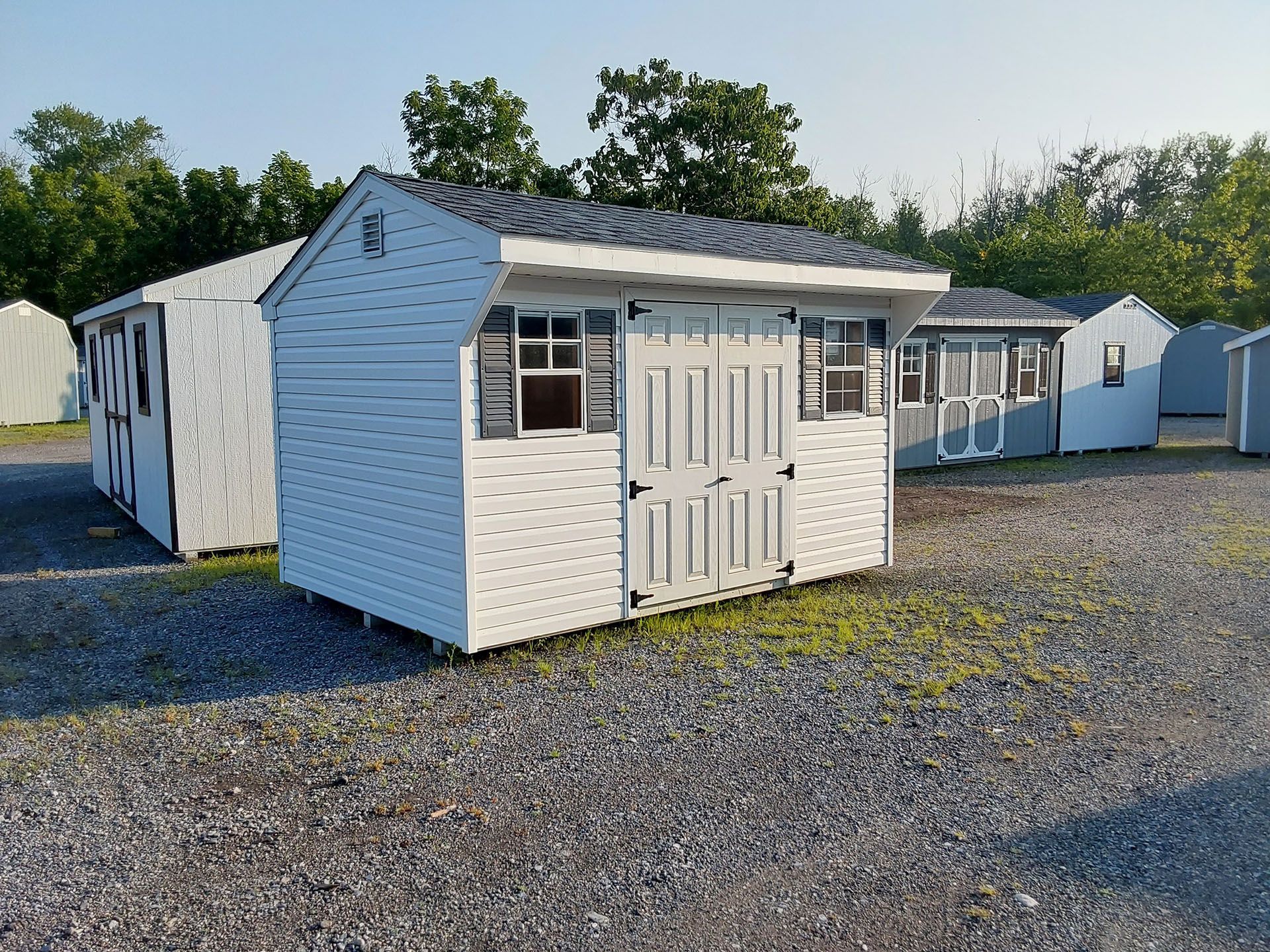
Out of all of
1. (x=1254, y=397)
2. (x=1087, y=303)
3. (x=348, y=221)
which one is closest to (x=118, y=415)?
(x=348, y=221)

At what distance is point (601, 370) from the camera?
652 cm

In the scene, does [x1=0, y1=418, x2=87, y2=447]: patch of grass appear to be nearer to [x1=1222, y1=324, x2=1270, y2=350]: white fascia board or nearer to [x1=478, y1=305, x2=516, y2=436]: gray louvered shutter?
[x1=478, y1=305, x2=516, y2=436]: gray louvered shutter

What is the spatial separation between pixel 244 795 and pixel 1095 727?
13.7 feet

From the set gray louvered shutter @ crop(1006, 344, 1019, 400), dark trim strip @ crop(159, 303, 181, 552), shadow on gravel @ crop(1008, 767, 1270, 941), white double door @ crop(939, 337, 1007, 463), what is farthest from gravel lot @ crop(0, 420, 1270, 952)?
gray louvered shutter @ crop(1006, 344, 1019, 400)

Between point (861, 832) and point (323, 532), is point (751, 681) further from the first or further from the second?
point (323, 532)

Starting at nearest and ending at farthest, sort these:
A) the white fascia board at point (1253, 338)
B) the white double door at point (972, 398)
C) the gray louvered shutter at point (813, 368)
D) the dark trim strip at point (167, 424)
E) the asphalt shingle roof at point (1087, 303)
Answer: the gray louvered shutter at point (813, 368) < the dark trim strip at point (167, 424) < the white double door at point (972, 398) < the white fascia board at point (1253, 338) < the asphalt shingle roof at point (1087, 303)

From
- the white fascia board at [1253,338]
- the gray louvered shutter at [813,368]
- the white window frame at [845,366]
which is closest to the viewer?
the gray louvered shutter at [813,368]

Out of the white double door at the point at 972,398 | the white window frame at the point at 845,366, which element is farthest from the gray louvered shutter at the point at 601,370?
the white double door at the point at 972,398

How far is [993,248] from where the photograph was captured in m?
32.7

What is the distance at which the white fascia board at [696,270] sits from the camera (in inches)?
226

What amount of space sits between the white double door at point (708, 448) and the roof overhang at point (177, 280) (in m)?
3.78

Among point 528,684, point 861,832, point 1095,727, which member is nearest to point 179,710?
point 528,684

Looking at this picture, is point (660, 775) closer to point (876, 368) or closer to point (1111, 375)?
point (876, 368)

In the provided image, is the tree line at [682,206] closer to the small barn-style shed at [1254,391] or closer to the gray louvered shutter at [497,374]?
the small barn-style shed at [1254,391]
